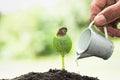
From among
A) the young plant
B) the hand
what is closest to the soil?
the young plant

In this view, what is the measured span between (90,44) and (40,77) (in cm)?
31

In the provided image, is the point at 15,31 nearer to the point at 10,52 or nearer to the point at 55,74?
the point at 10,52

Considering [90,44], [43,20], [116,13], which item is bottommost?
[90,44]

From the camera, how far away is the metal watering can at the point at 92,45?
69.6 inches

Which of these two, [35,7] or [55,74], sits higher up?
[35,7]

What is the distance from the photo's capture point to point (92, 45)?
69.3 inches

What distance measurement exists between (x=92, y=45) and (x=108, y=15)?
0.14 metres

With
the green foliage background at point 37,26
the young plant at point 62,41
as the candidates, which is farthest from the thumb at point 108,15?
the green foliage background at point 37,26

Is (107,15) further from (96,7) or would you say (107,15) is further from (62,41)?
(62,41)

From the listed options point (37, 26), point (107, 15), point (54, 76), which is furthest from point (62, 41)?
point (37, 26)

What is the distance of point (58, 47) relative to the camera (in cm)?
195

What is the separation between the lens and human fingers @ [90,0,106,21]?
1.85m

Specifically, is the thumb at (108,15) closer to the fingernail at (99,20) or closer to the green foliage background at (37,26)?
the fingernail at (99,20)

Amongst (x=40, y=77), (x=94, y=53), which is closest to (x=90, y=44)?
(x=94, y=53)
